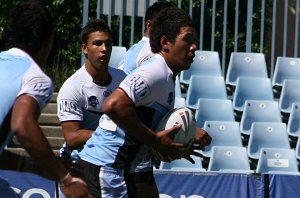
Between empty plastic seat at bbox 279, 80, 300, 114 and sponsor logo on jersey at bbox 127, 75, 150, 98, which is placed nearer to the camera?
sponsor logo on jersey at bbox 127, 75, 150, 98

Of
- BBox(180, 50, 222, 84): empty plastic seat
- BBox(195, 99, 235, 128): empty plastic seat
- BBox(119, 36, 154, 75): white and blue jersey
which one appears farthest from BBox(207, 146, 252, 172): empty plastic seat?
BBox(119, 36, 154, 75): white and blue jersey

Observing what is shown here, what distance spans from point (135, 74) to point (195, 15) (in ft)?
32.7

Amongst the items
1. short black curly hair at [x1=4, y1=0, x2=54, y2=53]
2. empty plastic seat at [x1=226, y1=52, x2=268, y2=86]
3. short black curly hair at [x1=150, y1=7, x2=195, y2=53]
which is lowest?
empty plastic seat at [x1=226, y1=52, x2=268, y2=86]

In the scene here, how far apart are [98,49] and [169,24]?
176 cm

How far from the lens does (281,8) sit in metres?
16.2

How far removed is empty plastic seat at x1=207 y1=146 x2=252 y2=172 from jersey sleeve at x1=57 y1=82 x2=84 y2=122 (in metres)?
3.47

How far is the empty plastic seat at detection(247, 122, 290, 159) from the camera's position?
10734 mm

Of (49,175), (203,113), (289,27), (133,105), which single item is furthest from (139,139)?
(289,27)

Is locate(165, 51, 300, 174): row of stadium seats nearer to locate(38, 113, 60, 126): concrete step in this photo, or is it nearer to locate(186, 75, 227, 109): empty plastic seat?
locate(186, 75, 227, 109): empty plastic seat

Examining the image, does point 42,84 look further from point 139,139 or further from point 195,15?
point 195,15

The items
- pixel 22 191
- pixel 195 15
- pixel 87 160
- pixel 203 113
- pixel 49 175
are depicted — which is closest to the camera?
pixel 49 175

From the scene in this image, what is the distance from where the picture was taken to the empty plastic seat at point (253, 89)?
1152 centimetres

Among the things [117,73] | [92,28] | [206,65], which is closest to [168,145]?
[117,73]

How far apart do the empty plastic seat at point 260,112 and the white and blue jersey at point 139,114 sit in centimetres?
569
